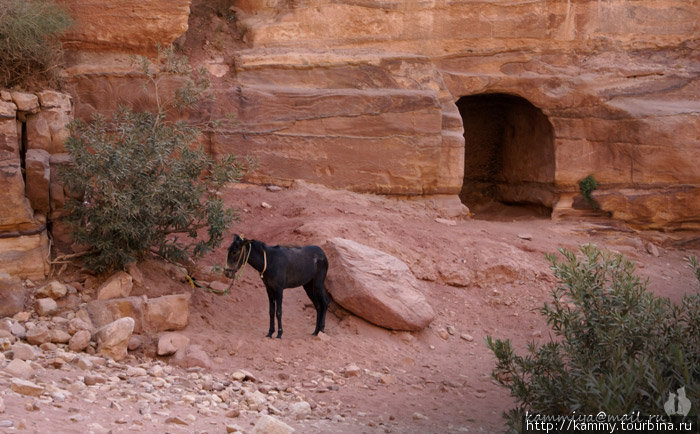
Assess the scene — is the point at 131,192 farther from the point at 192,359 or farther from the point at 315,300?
the point at 315,300

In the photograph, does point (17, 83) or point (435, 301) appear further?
point (435, 301)

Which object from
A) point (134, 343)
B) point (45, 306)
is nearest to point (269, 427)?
point (134, 343)

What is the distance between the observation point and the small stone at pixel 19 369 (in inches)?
201

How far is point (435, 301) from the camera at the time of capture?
9008 mm

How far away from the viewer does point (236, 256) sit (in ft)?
22.6

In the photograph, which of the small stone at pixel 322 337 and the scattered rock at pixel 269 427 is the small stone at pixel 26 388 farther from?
the small stone at pixel 322 337

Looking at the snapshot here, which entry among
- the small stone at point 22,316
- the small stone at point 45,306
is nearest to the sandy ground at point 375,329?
the small stone at point 45,306

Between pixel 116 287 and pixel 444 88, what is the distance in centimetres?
746

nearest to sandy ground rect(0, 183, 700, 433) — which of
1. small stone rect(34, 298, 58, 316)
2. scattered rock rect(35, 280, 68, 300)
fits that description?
scattered rock rect(35, 280, 68, 300)

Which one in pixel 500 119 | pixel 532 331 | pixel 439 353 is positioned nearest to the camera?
pixel 439 353

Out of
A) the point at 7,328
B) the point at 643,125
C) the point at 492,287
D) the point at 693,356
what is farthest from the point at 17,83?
the point at 643,125

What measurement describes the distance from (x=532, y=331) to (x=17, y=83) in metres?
6.98

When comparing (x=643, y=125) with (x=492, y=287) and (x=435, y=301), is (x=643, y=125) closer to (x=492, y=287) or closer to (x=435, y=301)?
(x=492, y=287)

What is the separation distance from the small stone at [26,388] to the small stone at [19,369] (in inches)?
12.2
